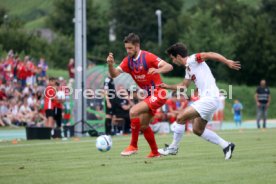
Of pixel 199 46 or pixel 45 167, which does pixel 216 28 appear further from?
pixel 45 167

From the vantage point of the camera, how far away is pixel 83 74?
84.6 ft

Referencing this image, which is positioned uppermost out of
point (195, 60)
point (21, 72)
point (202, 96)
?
point (21, 72)

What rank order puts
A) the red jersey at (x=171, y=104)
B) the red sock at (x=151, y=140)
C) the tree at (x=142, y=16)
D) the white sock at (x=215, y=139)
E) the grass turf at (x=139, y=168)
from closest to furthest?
the grass turf at (x=139, y=168) < the white sock at (x=215, y=139) < the red sock at (x=151, y=140) < the red jersey at (x=171, y=104) < the tree at (x=142, y=16)

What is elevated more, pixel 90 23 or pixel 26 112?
pixel 90 23

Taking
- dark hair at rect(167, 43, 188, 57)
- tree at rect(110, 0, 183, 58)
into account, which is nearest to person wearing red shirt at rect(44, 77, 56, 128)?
dark hair at rect(167, 43, 188, 57)

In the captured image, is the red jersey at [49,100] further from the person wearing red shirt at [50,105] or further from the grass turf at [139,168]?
the grass turf at [139,168]

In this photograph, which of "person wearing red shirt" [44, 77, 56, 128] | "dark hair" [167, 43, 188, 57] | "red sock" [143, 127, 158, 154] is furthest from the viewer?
"person wearing red shirt" [44, 77, 56, 128]

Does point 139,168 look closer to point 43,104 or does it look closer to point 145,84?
point 145,84

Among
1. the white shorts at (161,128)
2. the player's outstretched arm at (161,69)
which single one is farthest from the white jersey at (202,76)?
the white shorts at (161,128)

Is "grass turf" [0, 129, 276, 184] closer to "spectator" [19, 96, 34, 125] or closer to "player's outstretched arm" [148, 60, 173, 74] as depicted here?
"player's outstretched arm" [148, 60, 173, 74]

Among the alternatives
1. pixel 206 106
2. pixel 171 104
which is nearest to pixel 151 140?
pixel 206 106

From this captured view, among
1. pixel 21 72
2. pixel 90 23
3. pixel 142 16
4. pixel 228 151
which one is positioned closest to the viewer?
pixel 228 151

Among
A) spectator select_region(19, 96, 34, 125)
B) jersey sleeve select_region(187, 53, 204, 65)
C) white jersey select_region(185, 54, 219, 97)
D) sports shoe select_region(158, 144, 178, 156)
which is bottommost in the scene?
sports shoe select_region(158, 144, 178, 156)

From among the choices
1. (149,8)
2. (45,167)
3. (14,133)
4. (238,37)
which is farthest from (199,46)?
(45,167)
